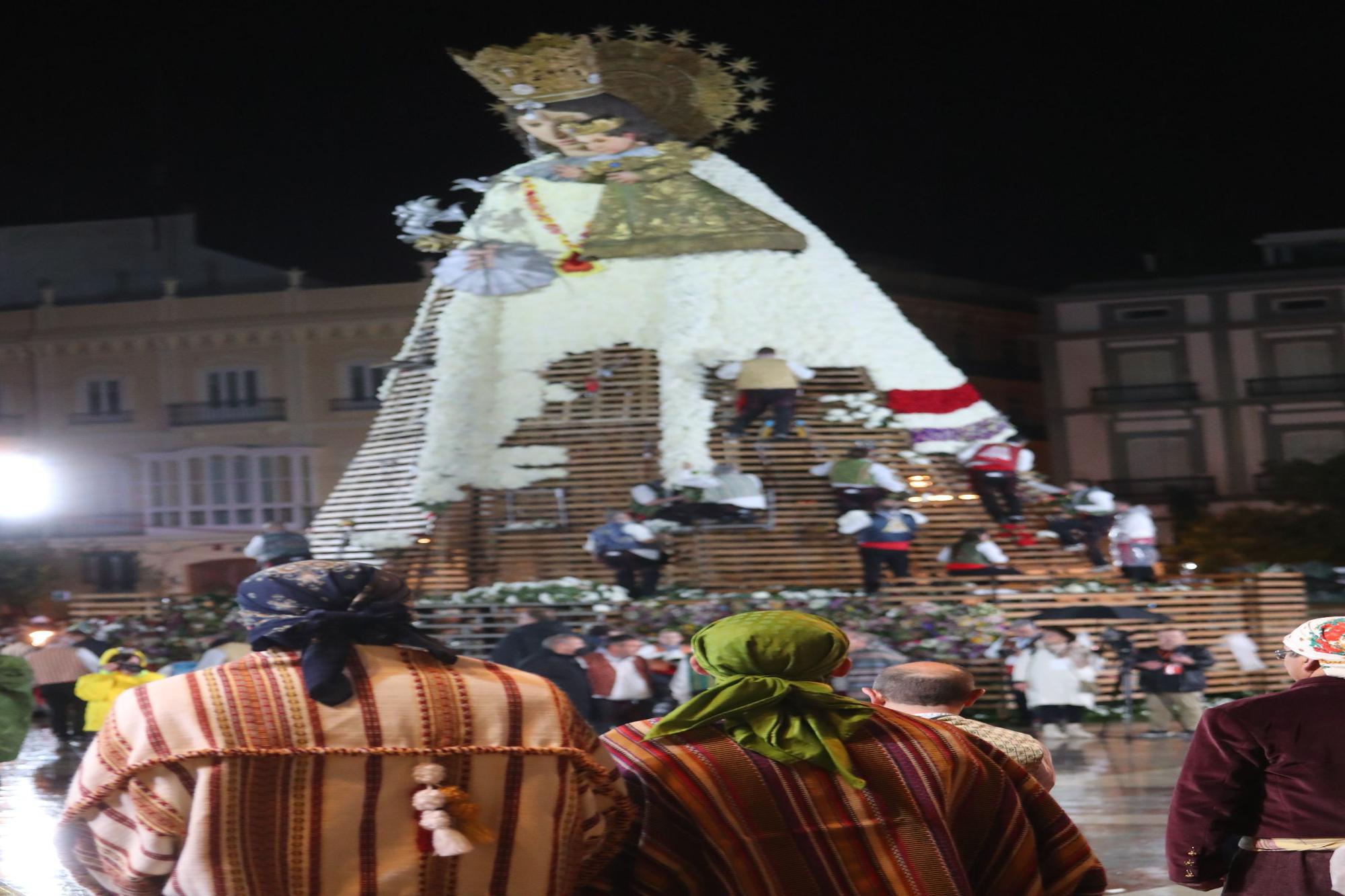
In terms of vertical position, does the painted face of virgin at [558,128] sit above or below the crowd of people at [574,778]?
above

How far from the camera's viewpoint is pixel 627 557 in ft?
49.3

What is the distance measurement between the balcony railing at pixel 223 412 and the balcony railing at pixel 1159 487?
30.8 feet

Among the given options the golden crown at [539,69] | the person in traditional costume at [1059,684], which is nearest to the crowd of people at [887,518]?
the person in traditional costume at [1059,684]

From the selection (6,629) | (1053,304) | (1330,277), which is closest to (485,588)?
(6,629)

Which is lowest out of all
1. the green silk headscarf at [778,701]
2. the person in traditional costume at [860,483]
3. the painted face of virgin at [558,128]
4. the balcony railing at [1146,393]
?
the green silk headscarf at [778,701]

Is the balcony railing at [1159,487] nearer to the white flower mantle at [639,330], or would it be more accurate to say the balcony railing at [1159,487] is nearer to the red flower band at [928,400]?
the white flower mantle at [639,330]

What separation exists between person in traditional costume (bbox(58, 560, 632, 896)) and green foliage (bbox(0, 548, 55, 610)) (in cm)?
1607

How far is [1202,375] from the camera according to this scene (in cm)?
1898

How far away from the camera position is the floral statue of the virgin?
53.2 feet

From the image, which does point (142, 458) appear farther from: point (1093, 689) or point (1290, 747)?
point (1290, 747)

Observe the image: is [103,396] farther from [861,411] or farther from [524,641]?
[524,641]

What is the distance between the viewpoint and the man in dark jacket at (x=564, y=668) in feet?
33.7

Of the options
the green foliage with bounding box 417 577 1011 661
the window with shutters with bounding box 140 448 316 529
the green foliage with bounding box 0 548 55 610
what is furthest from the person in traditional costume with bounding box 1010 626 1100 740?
the green foliage with bounding box 0 548 55 610

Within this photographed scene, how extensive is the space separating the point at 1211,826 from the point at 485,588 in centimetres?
1206
